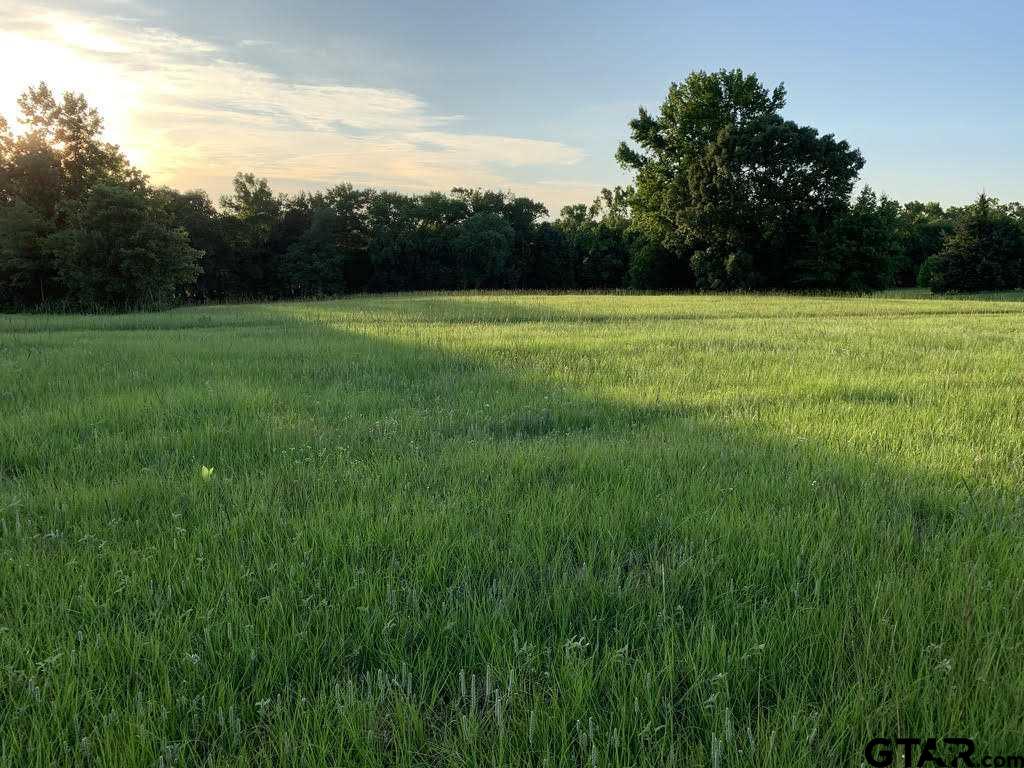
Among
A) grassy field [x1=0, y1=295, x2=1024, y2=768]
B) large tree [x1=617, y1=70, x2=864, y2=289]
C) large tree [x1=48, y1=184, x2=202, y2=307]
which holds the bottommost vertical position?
grassy field [x1=0, y1=295, x2=1024, y2=768]

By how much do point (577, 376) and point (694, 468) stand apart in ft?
13.6

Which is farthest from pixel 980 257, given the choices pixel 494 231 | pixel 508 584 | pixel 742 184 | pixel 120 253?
pixel 120 253

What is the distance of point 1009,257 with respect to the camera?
5412 cm

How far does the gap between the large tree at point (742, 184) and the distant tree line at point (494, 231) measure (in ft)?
0.43

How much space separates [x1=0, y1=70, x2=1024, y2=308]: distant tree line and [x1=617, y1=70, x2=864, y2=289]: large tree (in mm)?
132

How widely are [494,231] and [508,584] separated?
7181cm

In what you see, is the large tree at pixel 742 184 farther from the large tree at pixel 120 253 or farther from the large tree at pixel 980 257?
the large tree at pixel 120 253

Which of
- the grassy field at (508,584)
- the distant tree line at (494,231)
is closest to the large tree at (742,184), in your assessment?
the distant tree line at (494,231)

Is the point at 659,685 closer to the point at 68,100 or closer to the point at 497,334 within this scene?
the point at 497,334

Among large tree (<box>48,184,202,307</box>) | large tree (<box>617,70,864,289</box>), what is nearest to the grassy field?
large tree (<box>48,184,202,307</box>)

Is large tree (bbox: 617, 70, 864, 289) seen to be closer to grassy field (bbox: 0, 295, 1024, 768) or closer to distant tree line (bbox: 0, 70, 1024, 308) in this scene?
distant tree line (bbox: 0, 70, 1024, 308)

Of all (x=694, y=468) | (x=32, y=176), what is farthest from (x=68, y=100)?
(x=694, y=468)

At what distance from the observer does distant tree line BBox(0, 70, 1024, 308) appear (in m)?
38.1

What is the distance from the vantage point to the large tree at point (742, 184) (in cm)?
4688
